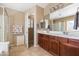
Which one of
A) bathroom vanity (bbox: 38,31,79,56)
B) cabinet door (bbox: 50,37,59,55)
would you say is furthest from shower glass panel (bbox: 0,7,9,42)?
cabinet door (bbox: 50,37,59,55)

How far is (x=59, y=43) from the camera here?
197cm

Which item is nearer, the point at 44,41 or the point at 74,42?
the point at 74,42

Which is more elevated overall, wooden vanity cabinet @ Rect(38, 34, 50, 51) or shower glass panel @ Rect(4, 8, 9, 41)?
shower glass panel @ Rect(4, 8, 9, 41)

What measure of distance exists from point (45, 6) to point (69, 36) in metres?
0.74

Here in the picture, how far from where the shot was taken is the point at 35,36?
205 centimetres

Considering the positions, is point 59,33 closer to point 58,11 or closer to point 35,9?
point 58,11

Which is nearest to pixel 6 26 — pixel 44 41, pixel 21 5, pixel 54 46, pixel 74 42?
pixel 21 5

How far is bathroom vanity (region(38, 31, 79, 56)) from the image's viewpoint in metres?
1.78

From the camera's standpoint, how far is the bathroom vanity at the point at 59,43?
1.78 meters

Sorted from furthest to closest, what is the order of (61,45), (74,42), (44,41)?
1. (44,41)
2. (61,45)
3. (74,42)

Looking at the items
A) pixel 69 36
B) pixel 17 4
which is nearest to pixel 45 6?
pixel 17 4

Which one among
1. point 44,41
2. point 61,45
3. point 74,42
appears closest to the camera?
point 74,42

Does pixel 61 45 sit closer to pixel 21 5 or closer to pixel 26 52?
pixel 26 52

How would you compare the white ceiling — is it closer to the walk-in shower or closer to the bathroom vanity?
the walk-in shower
